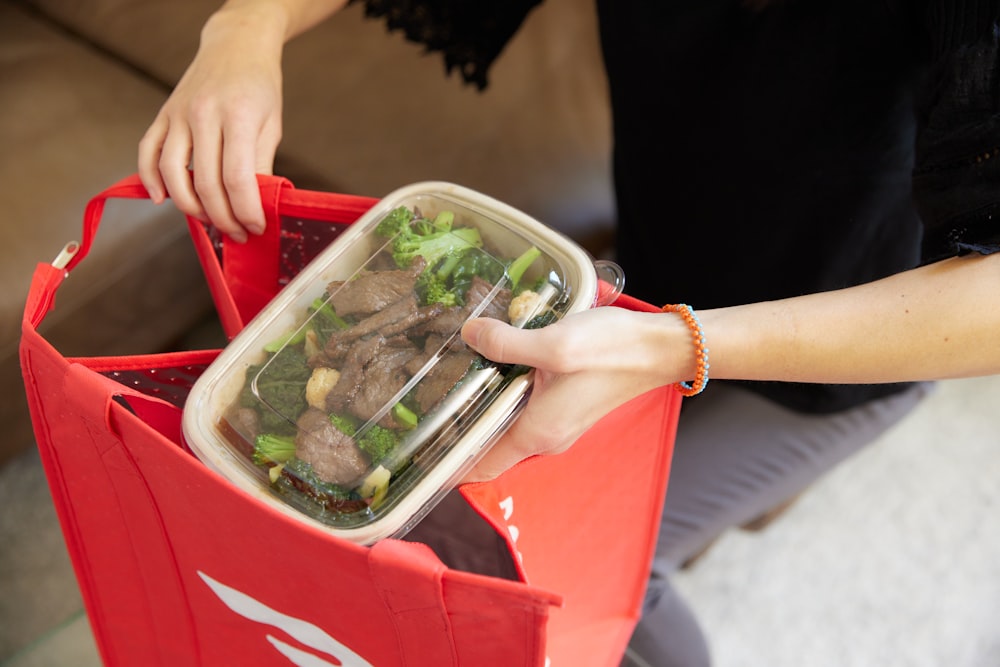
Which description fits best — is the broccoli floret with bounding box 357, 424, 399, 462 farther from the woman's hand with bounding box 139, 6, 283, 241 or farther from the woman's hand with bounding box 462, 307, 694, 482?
the woman's hand with bounding box 139, 6, 283, 241

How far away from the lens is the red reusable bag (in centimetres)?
53

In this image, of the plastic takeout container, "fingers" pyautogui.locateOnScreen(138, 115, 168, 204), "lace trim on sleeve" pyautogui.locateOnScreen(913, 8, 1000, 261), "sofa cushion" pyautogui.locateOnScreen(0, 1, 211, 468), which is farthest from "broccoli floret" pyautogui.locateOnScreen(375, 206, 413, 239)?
"sofa cushion" pyautogui.locateOnScreen(0, 1, 211, 468)

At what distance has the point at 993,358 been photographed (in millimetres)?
587

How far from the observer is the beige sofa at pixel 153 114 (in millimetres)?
1241

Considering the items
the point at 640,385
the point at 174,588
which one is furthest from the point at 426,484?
the point at 174,588

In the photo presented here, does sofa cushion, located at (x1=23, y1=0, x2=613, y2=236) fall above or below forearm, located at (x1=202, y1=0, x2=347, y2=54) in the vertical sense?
below

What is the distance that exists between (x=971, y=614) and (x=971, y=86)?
1.16m

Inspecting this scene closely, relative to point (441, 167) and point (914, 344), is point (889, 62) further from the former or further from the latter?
point (441, 167)

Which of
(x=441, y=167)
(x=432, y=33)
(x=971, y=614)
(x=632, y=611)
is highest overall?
(x=432, y=33)

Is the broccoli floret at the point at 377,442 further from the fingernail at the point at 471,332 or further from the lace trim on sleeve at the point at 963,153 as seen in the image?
the lace trim on sleeve at the point at 963,153

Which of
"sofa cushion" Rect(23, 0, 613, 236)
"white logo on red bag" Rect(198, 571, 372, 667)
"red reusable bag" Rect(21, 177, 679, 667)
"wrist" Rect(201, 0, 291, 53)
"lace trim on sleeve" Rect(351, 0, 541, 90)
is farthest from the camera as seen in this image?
"sofa cushion" Rect(23, 0, 613, 236)

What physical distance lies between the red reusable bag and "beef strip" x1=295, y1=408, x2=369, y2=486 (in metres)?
0.06

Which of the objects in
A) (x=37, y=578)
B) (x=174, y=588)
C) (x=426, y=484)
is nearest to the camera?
(x=426, y=484)

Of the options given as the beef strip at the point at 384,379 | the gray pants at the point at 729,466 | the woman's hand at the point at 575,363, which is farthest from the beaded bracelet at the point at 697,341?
the gray pants at the point at 729,466
